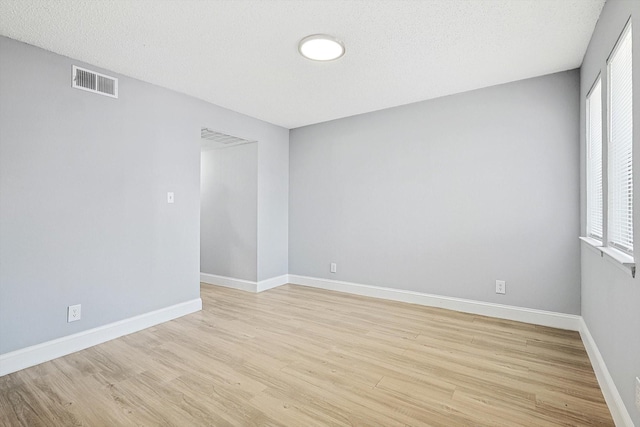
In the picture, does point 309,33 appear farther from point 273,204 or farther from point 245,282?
point 245,282

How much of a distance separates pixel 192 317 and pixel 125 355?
89cm

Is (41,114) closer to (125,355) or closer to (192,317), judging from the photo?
(125,355)

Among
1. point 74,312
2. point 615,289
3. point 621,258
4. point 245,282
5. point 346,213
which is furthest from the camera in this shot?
point 245,282

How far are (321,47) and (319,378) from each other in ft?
7.89

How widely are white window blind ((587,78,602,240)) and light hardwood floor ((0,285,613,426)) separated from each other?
1014 mm

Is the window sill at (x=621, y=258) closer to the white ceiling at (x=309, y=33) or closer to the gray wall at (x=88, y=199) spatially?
the white ceiling at (x=309, y=33)

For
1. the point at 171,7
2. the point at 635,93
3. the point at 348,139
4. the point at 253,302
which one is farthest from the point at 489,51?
the point at 253,302

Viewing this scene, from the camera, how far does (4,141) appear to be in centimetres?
218

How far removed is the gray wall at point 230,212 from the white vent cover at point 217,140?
0.28ft

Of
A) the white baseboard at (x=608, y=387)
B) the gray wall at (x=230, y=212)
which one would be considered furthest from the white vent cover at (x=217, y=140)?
the white baseboard at (x=608, y=387)

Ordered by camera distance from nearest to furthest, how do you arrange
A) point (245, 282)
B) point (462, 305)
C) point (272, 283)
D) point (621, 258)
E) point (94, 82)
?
1. point (621, 258)
2. point (94, 82)
3. point (462, 305)
4. point (245, 282)
5. point (272, 283)

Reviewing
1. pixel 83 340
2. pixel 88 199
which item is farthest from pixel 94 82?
pixel 83 340

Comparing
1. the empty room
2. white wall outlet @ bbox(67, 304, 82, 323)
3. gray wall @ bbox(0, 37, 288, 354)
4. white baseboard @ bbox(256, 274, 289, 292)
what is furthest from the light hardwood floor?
white baseboard @ bbox(256, 274, 289, 292)

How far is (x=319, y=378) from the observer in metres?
2.06
